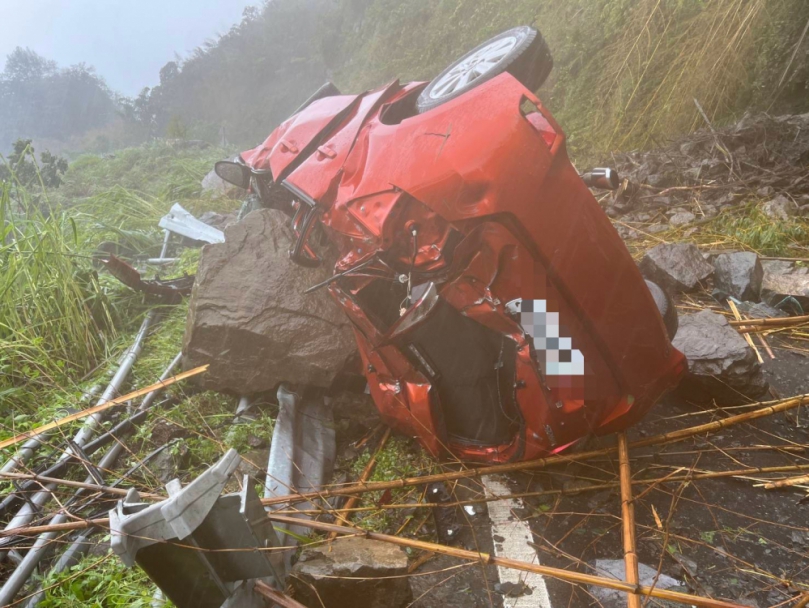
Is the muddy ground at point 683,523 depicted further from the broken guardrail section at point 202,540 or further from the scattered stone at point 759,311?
the scattered stone at point 759,311

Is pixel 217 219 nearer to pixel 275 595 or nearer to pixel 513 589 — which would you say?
pixel 275 595

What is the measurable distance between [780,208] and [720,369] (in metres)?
2.21

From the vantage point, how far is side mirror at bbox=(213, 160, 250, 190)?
291cm

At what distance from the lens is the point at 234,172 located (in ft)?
9.78

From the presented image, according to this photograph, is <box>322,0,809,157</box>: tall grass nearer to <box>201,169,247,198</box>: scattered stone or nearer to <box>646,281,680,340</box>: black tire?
<box>646,281,680,340</box>: black tire

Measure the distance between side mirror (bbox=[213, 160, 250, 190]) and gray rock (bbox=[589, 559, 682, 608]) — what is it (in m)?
2.60

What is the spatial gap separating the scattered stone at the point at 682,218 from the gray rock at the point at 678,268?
2.67 ft

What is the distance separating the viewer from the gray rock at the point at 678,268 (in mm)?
3229

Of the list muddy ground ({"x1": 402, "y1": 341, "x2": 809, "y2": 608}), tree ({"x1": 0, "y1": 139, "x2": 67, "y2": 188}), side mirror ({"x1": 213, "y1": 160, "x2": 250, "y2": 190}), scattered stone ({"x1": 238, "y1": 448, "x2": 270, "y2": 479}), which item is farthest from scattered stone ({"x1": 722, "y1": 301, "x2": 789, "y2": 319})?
tree ({"x1": 0, "y1": 139, "x2": 67, "y2": 188})

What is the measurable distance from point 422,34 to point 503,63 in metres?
9.42

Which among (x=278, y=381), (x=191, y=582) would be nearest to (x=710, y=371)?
(x=278, y=381)

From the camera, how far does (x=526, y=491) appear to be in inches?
82.1

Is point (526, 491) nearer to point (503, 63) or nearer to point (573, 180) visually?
point (573, 180)

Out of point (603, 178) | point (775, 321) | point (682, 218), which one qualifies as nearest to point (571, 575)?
point (603, 178)
